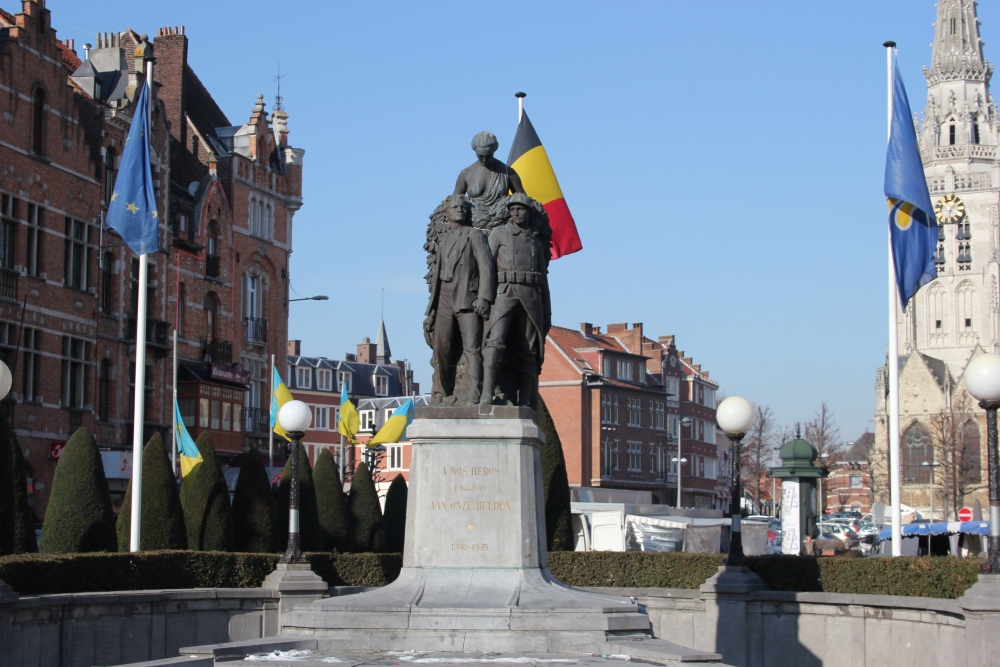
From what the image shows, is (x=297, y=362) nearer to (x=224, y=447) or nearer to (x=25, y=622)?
(x=224, y=447)

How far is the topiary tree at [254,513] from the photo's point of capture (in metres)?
29.4

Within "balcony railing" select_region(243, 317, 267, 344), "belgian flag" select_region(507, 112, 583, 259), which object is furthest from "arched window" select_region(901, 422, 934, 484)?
"belgian flag" select_region(507, 112, 583, 259)

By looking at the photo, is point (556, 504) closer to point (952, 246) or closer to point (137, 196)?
point (137, 196)

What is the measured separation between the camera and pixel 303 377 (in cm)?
10350

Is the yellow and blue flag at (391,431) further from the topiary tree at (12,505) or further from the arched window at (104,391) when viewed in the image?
the topiary tree at (12,505)

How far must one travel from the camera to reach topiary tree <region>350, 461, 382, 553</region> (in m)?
35.6

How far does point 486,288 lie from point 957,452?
94362 millimetres

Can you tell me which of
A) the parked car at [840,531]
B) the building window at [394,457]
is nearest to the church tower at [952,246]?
the building window at [394,457]

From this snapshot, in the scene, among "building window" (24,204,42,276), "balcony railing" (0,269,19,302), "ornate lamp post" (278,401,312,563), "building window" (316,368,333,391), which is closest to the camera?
"ornate lamp post" (278,401,312,563)

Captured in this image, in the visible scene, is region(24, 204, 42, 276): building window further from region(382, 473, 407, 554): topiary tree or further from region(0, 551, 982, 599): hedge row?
region(0, 551, 982, 599): hedge row

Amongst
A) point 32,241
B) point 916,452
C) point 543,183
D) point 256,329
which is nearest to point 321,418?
point 256,329

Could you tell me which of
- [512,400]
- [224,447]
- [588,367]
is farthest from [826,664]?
[588,367]

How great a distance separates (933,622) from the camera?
759 inches

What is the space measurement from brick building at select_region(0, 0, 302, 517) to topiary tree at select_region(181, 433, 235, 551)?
13.3m
